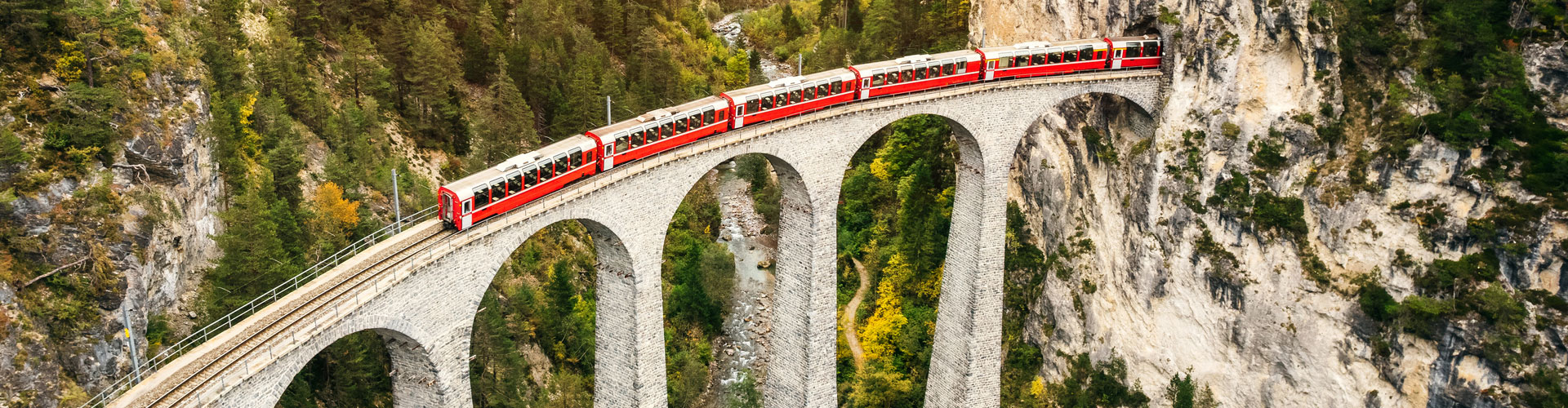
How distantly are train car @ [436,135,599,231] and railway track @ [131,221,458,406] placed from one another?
2.99 feet

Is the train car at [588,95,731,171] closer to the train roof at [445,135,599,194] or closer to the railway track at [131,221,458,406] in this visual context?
the train roof at [445,135,599,194]

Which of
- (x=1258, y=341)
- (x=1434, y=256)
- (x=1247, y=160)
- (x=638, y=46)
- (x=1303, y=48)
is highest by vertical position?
(x=638, y=46)

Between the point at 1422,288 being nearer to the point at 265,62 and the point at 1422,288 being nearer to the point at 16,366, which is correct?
the point at 16,366

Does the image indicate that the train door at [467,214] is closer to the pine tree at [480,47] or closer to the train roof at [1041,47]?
the train roof at [1041,47]

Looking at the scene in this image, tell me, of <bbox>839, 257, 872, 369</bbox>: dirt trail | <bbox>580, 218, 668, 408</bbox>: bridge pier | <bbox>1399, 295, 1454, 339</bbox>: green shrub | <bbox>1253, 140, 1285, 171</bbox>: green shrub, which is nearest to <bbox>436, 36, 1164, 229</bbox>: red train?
<bbox>580, 218, 668, 408</bbox>: bridge pier

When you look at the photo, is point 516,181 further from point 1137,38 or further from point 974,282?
point 1137,38

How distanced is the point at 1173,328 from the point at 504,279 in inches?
1332

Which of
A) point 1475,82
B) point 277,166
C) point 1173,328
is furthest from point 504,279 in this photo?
point 1475,82

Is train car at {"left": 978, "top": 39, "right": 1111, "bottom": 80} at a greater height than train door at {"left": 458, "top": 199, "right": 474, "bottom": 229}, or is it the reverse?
train car at {"left": 978, "top": 39, "right": 1111, "bottom": 80}

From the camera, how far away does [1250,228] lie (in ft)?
143

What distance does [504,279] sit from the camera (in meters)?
56.4

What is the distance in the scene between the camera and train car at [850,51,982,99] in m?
42.9

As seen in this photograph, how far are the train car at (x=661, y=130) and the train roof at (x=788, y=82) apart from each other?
0.86 metres

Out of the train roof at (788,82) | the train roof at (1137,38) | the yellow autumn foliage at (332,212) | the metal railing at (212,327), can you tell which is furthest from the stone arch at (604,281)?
the train roof at (1137,38)
